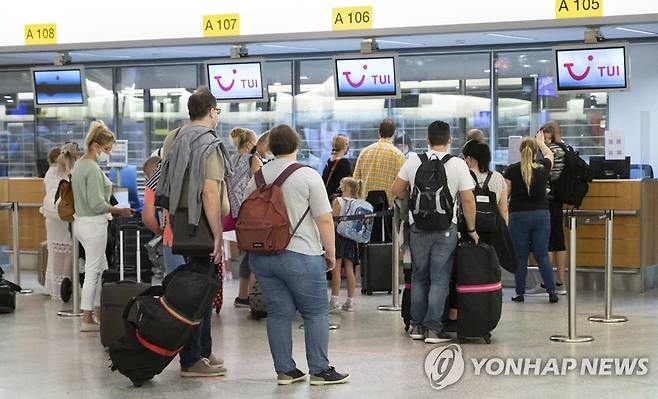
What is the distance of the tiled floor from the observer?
606 centimetres

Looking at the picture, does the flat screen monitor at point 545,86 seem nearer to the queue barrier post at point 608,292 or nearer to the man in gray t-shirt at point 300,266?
the queue barrier post at point 608,292

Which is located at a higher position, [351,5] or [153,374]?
[351,5]

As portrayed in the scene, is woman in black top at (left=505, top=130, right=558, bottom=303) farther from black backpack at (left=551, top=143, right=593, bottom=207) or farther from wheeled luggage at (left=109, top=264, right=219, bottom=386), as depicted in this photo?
wheeled luggage at (left=109, top=264, right=219, bottom=386)

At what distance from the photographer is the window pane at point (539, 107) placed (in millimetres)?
14398

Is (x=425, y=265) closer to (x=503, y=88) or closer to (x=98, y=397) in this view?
(x=98, y=397)

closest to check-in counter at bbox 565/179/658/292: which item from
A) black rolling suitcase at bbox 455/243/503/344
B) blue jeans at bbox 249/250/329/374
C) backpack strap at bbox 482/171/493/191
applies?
backpack strap at bbox 482/171/493/191

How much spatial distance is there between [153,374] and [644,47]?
10002mm

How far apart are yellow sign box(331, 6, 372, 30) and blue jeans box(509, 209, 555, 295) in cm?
268

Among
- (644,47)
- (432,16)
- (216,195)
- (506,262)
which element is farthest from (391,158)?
(644,47)

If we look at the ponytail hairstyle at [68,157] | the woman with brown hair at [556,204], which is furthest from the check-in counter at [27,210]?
the woman with brown hair at [556,204]

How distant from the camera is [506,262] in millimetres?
7977

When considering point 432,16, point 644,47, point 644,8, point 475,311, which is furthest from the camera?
point 644,47

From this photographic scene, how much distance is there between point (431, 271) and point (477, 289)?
334 millimetres

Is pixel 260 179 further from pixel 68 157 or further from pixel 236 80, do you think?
pixel 236 80
